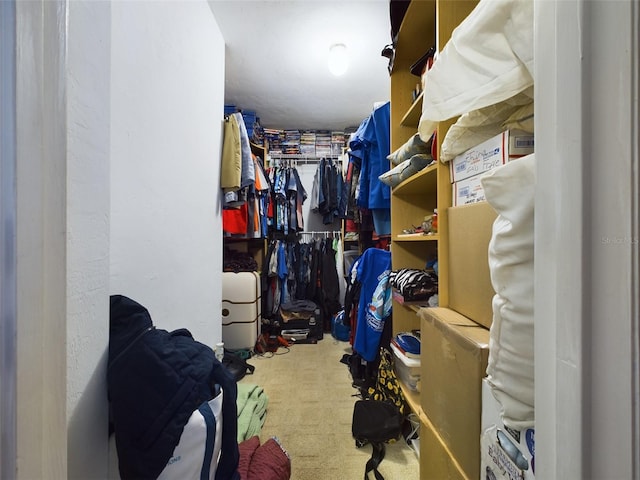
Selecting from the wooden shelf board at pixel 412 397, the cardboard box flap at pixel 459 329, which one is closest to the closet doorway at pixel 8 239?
the cardboard box flap at pixel 459 329

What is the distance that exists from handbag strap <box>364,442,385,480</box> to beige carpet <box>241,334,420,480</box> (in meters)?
0.03

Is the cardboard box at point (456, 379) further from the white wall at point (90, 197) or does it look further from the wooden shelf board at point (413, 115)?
the wooden shelf board at point (413, 115)

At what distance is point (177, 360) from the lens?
628mm

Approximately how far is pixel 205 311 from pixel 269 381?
0.89 m

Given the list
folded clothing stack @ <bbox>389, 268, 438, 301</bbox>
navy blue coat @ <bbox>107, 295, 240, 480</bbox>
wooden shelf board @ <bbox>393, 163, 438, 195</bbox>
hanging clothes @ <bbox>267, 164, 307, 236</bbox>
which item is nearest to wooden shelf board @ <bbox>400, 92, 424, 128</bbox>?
wooden shelf board @ <bbox>393, 163, 438, 195</bbox>

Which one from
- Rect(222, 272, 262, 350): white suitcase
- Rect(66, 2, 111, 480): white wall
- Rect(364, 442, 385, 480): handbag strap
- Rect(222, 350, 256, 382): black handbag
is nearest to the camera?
Rect(66, 2, 111, 480): white wall

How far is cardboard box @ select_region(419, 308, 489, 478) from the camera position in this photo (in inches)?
22.4

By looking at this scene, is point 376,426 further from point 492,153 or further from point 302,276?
point 302,276

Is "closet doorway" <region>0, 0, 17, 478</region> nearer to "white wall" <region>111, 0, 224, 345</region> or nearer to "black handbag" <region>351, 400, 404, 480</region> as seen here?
"white wall" <region>111, 0, 224, 345</region>

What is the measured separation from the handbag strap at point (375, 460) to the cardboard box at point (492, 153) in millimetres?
1284

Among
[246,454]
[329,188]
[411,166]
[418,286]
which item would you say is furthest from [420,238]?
[329,188]

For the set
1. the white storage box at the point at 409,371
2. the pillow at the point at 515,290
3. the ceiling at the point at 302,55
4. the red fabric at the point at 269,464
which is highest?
the ceiling at the point at 302,55

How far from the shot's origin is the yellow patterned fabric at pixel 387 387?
136cm

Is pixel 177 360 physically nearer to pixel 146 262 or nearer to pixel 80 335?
pixel 80 335
